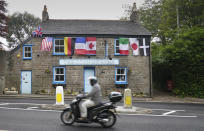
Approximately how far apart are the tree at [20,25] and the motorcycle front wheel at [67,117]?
44895mm

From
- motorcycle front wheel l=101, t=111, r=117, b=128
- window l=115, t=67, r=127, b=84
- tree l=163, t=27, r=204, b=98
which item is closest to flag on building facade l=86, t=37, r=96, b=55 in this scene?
window l=115, t=67, r=127, b=84

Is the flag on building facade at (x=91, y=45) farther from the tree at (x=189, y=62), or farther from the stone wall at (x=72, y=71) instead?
the tree at (x=189, y=62)

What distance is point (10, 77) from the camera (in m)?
21.9

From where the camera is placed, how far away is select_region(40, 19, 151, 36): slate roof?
22016 mm

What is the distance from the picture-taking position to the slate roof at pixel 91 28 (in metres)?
22.0

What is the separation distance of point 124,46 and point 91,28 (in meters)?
4.15

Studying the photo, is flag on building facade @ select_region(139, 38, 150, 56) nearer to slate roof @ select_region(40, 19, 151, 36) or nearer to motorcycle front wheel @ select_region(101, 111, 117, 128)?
slate roof @ select_region(40, 19, 151, 36)

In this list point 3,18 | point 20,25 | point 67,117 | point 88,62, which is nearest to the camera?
point 67,117

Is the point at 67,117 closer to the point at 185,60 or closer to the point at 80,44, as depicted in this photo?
the point at 80,44

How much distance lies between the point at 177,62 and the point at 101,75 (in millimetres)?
7413

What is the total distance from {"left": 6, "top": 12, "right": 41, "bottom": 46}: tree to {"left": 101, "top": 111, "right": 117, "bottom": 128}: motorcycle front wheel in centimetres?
4577

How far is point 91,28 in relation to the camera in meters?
23.3

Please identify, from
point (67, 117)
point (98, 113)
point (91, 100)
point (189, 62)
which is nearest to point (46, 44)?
point (189, 62)

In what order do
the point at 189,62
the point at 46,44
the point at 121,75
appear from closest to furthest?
the point at 189,62 → the point at 46,44 → the point at 121,75
